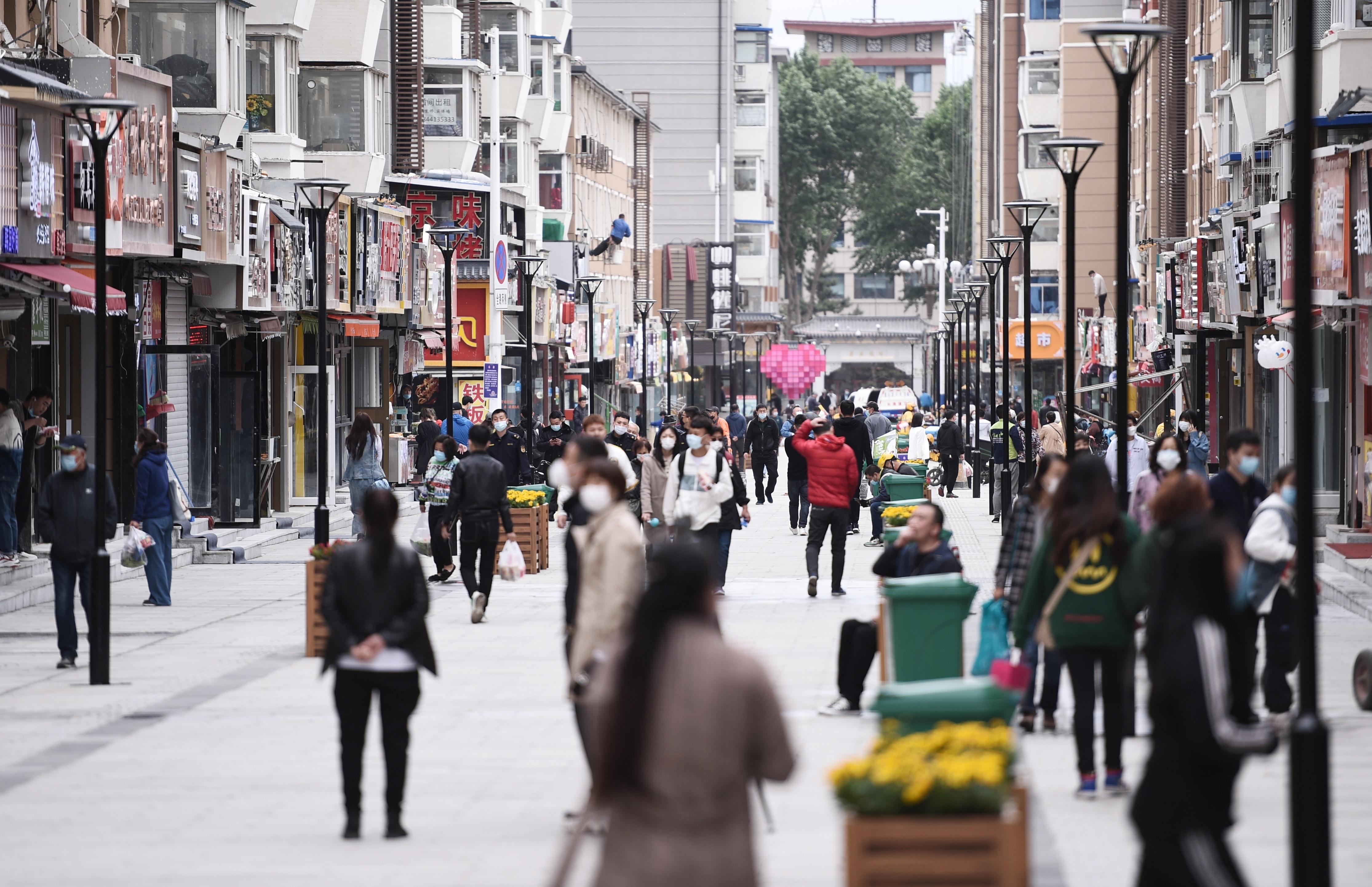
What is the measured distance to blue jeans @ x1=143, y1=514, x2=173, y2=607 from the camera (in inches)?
786

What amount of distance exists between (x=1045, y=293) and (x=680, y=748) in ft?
265

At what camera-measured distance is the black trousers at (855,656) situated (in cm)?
1280

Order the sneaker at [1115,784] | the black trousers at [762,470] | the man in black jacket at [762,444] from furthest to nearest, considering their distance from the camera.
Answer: the black trousers at [762,470], the man in black jacket at [762,444], the sneaker at [1115,784]

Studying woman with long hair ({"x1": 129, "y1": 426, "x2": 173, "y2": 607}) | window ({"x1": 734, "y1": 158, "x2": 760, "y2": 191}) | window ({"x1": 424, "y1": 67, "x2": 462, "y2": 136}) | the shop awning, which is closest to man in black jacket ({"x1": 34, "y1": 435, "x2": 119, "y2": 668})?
woman with long hair ({"x1": 129, "y1": 426, "x2": 173, "y2": 607})

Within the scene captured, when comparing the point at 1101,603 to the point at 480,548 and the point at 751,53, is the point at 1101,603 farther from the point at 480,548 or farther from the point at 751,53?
the point at 751,53

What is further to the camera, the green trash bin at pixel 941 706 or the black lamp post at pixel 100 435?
the black lamp post at pixel 100 435

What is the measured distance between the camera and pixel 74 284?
21.4m

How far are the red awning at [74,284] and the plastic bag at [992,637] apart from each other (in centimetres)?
1102

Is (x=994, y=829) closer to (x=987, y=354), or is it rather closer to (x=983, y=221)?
(x=987, y=354)

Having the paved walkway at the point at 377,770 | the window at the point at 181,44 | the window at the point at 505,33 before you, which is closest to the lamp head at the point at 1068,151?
the paved walkway at the point at 377,770

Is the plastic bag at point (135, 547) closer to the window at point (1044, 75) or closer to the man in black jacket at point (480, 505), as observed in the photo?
the man in black jacket at point (480, 505)

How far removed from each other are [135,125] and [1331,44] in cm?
1417

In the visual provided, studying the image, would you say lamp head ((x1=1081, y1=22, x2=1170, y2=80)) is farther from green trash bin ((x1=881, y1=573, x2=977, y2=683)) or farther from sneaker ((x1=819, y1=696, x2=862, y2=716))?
sneaker ((x1=819, y1=696, x2=862, y2=716))

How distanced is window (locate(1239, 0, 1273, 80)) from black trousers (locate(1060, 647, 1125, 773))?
24.6 meters
